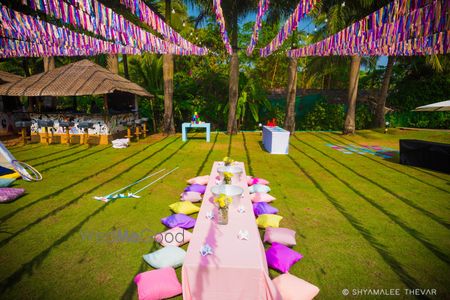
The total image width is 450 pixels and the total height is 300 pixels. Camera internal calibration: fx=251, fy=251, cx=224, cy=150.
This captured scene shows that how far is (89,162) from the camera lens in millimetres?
8695

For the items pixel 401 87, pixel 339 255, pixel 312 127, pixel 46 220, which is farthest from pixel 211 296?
pixel 401 87

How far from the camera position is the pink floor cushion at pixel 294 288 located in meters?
2.77

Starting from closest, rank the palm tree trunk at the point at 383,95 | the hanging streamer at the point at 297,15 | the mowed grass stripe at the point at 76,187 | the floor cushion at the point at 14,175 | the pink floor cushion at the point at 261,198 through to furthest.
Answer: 1. the mowed grass stripe at the point at 76,187
2. the hanging streamer at the point at 297,15
3. the pink floor cushion at the point at 261,198
4. the floor cushion at the point at 14,175
5. the palm tree trunk at the point at 383,95

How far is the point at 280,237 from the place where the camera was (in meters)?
3.88

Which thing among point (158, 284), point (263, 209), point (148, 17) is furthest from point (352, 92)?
point (158, 284)

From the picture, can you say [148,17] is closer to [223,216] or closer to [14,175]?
[223,216]

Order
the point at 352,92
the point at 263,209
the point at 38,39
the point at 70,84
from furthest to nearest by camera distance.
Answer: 1. the point at 352,92
2. the point at 70,84
3. the point at 38,39
4. the point at 263,209

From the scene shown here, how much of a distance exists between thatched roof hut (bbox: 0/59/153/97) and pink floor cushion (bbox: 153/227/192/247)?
8.26 metres

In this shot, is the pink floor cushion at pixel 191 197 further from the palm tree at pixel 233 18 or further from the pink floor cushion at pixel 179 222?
the palm tree at pixel 233 18

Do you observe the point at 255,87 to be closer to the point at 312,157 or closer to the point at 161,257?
the point at 312,157

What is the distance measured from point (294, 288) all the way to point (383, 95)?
17.5 m

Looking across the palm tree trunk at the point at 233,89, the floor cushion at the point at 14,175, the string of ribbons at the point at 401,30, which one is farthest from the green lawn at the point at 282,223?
the palm tree trunk at the point at 233,89

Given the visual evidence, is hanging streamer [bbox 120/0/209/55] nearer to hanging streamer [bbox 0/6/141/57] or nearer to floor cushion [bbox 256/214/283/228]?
hanging streamer [bbox 0/6/141/57]

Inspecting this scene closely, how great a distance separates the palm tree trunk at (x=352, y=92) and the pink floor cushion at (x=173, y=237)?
13.8 meters
